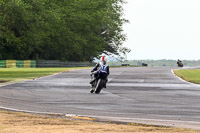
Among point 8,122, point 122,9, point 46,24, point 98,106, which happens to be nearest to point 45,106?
point 98,106

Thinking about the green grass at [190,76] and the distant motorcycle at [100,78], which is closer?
the distant motorcycle at [100,78]

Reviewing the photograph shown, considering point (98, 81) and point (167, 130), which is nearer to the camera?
point (167, 130)

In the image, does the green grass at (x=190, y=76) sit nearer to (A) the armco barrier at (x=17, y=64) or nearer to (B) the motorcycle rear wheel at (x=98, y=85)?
(B) the motorcycle rear wheel at (x=98, y=85)

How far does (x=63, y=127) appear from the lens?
11203 millimetres

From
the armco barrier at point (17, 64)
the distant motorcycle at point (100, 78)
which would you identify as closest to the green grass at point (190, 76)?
the distant motorcycle at point (100, 78)

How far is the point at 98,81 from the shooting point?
24.0 meters

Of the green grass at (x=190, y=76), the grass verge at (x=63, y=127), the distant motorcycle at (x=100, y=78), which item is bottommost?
the green grass at (x=190, y=76)

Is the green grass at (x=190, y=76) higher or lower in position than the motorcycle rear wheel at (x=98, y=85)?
lower

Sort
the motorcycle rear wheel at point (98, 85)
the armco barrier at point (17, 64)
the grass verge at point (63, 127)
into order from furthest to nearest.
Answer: the armco barrier at point (17, 64) → the motorcycle rear wheel at point (98, 85) → the grass verge at point (63, 127)

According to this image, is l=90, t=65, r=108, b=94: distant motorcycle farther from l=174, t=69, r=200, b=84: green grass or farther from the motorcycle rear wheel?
l=174, t=69, r=200, b=84: green grass

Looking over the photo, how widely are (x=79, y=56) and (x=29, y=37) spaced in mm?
36494

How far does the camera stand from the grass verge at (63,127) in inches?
419

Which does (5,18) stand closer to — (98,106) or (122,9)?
(98,106)

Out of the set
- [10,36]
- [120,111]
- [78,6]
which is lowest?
[120,111]
